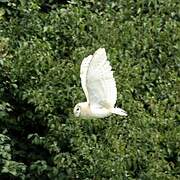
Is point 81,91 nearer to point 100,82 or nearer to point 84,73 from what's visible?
point 84,73

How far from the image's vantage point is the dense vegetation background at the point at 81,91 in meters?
4.35

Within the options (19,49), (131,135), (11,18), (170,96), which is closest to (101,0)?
(11,18)

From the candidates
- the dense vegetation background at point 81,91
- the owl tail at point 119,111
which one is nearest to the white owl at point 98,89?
the owl tail at point 119,111

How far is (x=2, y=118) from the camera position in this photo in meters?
4.97

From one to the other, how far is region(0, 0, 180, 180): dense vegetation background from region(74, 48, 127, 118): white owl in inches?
5.1

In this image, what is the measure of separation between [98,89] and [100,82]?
0.05 m

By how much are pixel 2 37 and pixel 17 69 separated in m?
0.40

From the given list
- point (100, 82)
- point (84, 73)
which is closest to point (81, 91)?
point (84, 73)

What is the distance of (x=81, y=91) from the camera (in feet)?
15.3

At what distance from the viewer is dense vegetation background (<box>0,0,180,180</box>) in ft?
14.3

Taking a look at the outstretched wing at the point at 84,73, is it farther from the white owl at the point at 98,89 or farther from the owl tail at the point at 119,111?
the owl tail at the point at 119,111

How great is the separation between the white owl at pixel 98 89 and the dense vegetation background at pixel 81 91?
13 centimetres

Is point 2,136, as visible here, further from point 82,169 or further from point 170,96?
point 170,96

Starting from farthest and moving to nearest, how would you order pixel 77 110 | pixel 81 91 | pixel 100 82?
pixel 81 91
pixel 77 110
pixel 100 82
